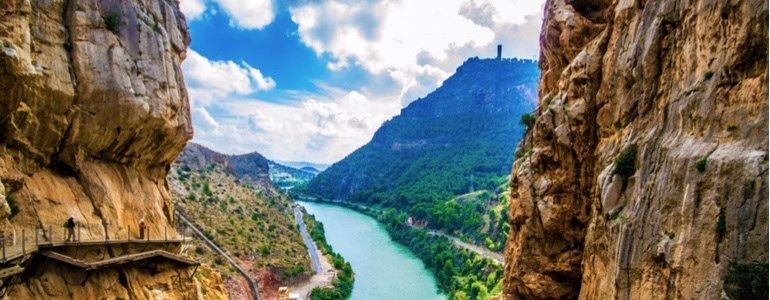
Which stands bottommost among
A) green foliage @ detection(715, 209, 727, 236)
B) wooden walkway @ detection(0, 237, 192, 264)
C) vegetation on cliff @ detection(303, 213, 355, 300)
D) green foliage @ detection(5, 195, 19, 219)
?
vegetation on cliff @ detection(303, 213, 355, 300)

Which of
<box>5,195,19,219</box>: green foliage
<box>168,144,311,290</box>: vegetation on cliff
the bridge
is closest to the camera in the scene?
the bridge

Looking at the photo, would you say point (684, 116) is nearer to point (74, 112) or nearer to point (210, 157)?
point (74, 112)

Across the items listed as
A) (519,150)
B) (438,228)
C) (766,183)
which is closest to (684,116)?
(766,183)

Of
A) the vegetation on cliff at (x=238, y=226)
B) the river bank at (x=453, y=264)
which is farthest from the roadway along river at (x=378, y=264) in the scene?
the vegetation on cliff at (x=238, y=226)

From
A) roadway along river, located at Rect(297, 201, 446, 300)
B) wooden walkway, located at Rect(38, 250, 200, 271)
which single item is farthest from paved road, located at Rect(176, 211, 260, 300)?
wooden walkway, located at Rect(38, 250, 200, 271)

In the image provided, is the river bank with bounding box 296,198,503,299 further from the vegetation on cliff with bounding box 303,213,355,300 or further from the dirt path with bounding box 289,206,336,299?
the dirt path with bounding box 289,206,336,299

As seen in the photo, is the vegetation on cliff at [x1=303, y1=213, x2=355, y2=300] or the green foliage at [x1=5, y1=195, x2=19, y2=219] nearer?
the green foliage at [x1=5, y1=195, x2=19, y2=219]

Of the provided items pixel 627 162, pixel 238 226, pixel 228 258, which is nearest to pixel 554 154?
pixel 627 162
